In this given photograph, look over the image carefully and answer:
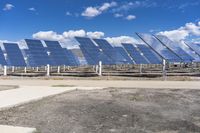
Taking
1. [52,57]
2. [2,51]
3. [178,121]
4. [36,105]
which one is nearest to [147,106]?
[178,121]

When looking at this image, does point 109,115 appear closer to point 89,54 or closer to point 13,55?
point 89,54

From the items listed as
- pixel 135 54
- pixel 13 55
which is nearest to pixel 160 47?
pixel 135 54

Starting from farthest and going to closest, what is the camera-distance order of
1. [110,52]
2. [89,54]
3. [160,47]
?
[110,52]
[160,47]
[89,54]

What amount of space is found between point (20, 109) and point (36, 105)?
879mm

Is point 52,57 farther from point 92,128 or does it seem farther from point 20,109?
point 92,128

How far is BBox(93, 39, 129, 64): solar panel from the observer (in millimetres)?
36062

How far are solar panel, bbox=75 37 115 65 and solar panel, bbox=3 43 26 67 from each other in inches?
233

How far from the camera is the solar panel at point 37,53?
3148 cm

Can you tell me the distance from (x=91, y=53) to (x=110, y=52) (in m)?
3.87

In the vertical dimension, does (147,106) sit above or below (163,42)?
below

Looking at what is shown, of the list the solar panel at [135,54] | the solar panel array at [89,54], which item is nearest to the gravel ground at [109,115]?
the solar panel array at [89,54]

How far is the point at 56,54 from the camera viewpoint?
34.6 meters

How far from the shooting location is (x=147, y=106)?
37.1 ft

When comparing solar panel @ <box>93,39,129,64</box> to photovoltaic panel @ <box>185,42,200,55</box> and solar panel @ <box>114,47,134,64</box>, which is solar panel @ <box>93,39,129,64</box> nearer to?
solar panel @ <box>114,47,134,64</box>
